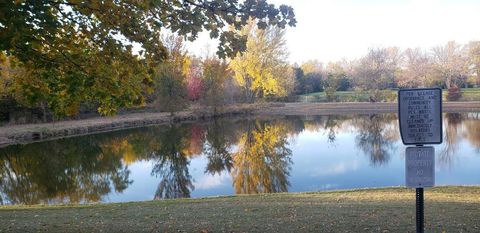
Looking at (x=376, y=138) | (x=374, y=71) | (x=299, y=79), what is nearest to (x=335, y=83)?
(x=374, y=71)

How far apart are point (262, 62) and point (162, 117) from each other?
14.2 meters

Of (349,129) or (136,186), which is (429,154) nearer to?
(136,186)

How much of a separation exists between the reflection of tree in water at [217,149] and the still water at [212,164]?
0.06 metres

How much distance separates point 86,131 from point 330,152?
20.7 m

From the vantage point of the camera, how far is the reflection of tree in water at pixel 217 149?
69.6 ft

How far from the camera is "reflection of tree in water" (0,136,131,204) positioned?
52.8 feet

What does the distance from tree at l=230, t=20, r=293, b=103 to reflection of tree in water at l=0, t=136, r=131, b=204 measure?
25678mm

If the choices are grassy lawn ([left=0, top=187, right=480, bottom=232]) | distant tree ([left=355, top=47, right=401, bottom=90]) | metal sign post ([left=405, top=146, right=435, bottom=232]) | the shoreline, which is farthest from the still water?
distant tree ([left=355, top=47, right=401, bottom=90])

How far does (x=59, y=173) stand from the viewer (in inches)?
784

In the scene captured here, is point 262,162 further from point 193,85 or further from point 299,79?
point 299,79

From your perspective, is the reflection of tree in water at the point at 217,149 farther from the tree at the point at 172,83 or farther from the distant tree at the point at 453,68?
the distant tree at the point at 453,68

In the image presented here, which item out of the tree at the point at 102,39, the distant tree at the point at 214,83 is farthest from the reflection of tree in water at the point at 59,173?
the distant tree at the point at 214,83

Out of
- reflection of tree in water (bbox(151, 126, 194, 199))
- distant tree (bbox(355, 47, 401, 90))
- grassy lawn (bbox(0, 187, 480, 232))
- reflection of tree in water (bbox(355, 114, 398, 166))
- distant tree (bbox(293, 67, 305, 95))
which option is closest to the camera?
grassy lawn (bbox(0, 187, 480, 232))

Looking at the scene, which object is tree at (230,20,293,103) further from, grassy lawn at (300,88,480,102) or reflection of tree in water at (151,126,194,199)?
reflection of tree in water at (151,126,194,199)
